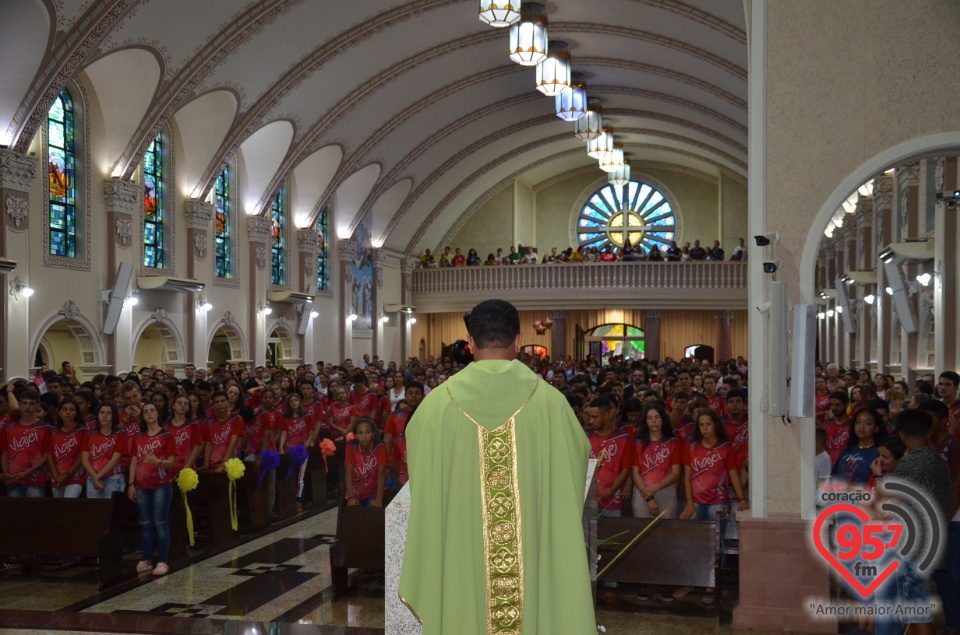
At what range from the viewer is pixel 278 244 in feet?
81.6

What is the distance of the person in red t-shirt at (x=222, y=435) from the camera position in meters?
9.84

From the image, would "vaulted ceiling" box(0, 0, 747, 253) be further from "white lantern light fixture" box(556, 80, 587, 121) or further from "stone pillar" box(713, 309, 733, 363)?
"stone pillar" box(713, 309, 733, 363)

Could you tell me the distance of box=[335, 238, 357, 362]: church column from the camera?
27500mm

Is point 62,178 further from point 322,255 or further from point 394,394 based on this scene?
point 322,255

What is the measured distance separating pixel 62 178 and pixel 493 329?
1599cm

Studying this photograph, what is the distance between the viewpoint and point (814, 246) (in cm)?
663

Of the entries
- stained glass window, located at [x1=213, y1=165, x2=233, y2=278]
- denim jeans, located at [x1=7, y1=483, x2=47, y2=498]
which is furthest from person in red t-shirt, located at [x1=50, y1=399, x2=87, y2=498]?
stained glass window, located at [x1=213, y1=165, x2=233, y2=278]

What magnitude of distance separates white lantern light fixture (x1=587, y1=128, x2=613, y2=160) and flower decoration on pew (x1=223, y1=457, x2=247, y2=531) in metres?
18.2

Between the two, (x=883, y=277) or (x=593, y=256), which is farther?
(x=593, y=256)

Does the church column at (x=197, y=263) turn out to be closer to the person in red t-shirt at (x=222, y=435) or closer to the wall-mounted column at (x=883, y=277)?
the person in red t-shirt at (x=222, y=435)

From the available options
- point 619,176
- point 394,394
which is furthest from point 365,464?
point 619,176

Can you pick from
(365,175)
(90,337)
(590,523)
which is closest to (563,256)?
(365,175)

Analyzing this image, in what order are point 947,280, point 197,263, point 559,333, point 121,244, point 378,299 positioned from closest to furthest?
point 947,280
point 121,244
point 197,263
point 378,299
point 559,333

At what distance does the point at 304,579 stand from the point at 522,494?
529 centimetres
